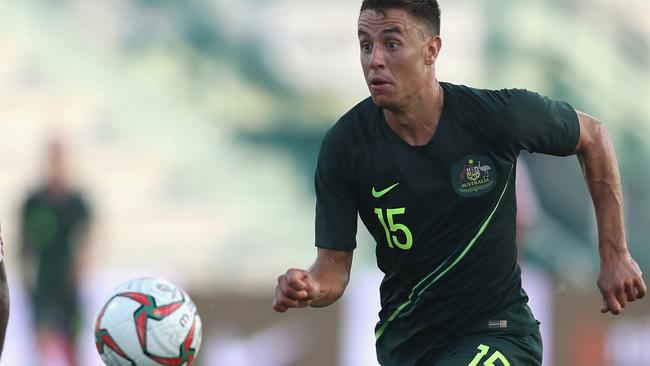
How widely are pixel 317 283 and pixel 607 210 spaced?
147 centimetres

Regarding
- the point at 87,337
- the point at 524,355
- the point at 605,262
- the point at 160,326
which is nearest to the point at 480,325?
the point at 524,355

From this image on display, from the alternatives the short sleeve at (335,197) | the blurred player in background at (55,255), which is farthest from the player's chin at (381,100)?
the blurred player in background at (55,255)

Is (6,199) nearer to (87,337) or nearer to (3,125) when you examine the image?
(3,125)

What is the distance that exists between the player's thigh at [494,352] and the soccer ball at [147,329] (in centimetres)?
120

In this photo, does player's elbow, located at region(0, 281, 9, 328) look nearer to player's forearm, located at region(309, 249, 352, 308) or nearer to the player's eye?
player's forearm, located at region(309, 249, 352, 308)

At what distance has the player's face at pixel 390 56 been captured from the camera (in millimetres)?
5816

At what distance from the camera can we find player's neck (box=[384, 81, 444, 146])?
5905 mm

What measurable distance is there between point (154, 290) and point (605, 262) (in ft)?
6.95

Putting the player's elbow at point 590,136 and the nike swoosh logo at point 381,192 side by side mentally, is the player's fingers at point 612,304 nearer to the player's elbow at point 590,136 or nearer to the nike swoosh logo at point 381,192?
the player's elbow at point 590,136

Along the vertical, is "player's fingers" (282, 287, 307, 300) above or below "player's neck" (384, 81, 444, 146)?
below

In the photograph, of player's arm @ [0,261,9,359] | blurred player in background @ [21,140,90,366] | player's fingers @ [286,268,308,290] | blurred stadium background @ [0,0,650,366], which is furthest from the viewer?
blurred stadium background @ [0,0,650,366]

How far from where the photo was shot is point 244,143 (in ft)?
40.7

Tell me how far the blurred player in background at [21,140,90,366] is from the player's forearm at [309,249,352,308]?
627 cm

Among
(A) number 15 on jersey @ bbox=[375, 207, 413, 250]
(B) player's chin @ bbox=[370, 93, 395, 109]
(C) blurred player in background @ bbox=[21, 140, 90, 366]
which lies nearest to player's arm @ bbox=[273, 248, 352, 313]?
(A) number 15 on jersey @ bbox=[375, 207, 413, 250]
